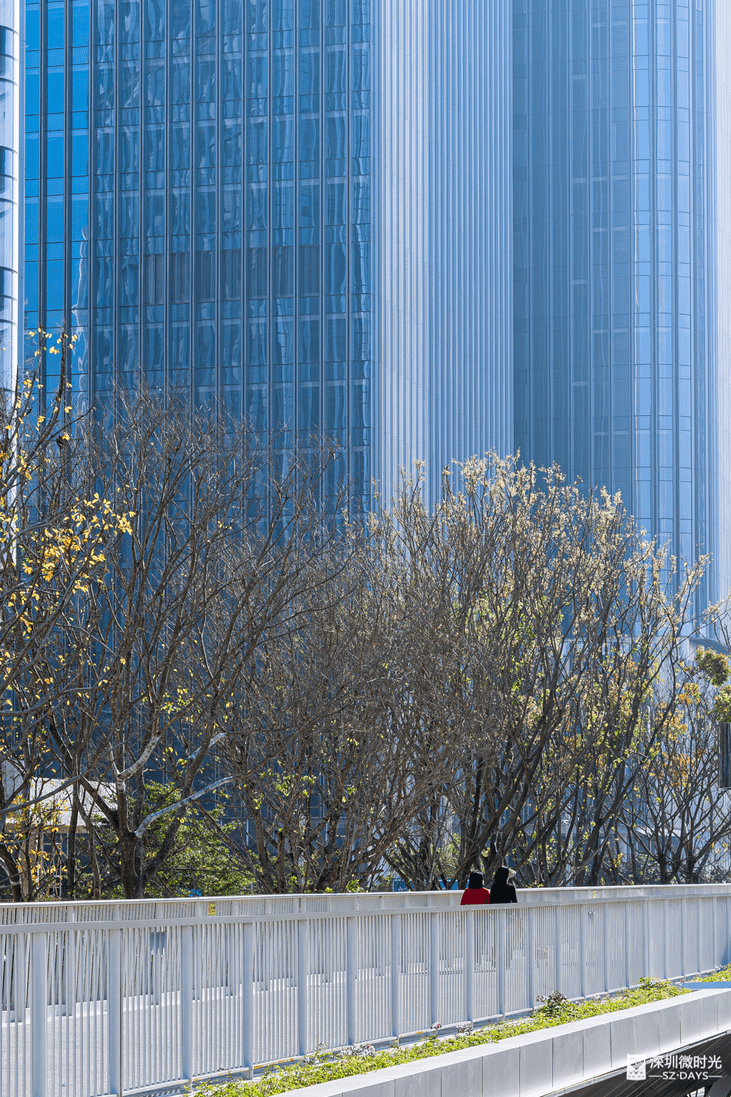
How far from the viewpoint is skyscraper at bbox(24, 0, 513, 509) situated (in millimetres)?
66438

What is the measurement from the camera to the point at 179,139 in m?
69.8

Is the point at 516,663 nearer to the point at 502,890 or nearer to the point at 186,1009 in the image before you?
the point at 502,890

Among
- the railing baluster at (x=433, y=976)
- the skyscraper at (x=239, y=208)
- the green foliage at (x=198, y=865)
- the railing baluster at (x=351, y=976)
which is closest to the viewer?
the railing baluster at (x=351, y=976)

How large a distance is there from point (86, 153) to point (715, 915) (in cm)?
5746

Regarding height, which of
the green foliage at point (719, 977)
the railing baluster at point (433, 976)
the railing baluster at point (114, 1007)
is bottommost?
the green foliage at point (719, 977)

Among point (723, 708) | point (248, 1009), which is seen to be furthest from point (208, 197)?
point (248, 1009)

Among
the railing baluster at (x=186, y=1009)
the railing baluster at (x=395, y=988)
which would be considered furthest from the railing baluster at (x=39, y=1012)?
the railing baluster at (x=395, y=988)

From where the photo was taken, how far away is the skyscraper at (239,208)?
6644cm

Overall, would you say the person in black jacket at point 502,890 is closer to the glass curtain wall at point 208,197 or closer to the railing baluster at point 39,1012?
the railing baluster at point 39,1012

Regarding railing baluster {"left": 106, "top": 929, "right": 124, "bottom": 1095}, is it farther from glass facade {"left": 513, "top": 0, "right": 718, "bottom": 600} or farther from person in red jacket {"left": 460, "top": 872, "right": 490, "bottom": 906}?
glass facade {"left": 513, "top": 0, "right": 718, "bottom": 600}

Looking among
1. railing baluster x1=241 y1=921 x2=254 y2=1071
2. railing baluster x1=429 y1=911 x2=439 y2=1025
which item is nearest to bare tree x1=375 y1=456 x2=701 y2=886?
railing baluster x1=429 y1=911 x2=439 y2=1025

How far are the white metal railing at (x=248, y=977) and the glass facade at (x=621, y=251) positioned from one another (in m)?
91.4

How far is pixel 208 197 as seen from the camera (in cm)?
6900

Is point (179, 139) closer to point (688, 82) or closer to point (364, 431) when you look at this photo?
point (364, 431)
